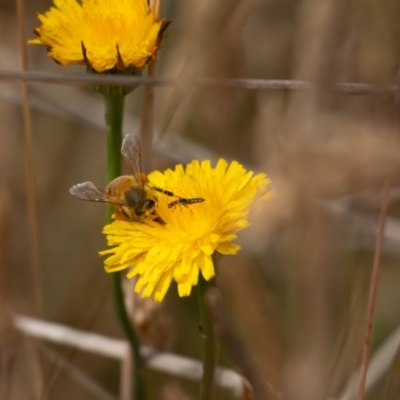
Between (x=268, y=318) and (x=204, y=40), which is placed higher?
(x=204, y=40)

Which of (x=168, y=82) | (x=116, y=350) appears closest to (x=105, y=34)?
(x=168, y=82)

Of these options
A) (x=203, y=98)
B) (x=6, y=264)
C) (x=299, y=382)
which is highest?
(x=203, y=98)

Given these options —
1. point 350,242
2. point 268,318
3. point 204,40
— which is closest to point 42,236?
point 350,242

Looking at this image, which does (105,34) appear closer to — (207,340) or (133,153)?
(133,153)

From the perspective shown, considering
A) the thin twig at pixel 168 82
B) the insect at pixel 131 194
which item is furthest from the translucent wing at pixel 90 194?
the thin twig at pixel 168 82

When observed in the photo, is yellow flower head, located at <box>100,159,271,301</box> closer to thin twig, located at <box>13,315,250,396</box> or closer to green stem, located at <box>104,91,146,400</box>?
green stem, located at <box>104,91,146,400</box>

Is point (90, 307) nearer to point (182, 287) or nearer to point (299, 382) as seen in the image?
point (182, 287)

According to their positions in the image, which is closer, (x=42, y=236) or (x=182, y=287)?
(x=182, y=287)
